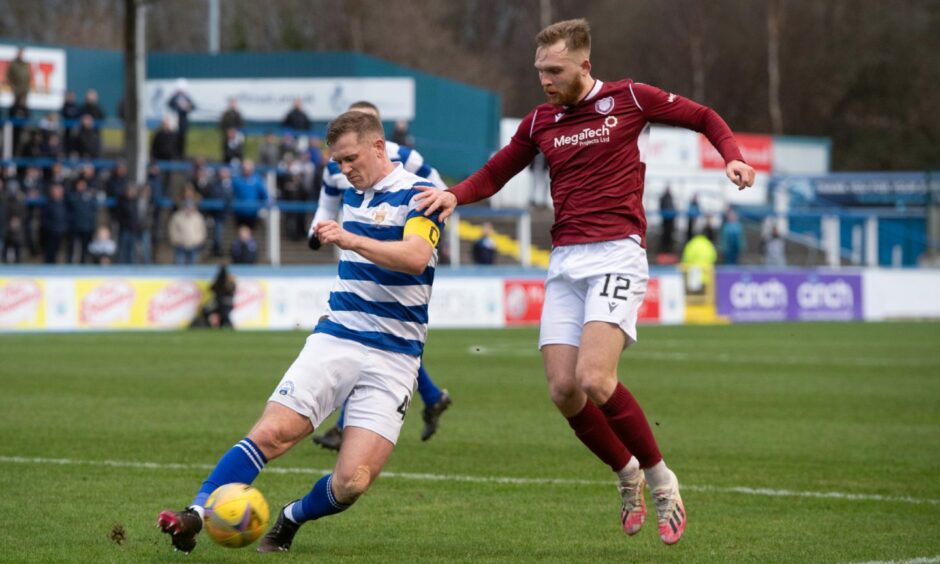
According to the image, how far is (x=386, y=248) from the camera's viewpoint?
629 cm

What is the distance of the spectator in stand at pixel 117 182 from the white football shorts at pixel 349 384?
2185 cm

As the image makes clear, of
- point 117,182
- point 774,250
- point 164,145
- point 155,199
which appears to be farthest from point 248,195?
point 774,250

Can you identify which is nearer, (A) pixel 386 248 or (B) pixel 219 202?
(A) pixel 386 248

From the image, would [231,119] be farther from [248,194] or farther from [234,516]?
[234,516]

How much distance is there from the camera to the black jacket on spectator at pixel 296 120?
34000 millimetres

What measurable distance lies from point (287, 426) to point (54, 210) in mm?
21627

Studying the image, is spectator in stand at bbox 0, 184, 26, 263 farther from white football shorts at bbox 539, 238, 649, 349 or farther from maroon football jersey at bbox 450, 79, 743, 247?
white football shorts at bbox 539, 238, 649, 349

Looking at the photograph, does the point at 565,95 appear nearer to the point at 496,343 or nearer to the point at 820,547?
the point at 820,547

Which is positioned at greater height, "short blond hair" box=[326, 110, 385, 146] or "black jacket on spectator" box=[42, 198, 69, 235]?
"short blond hair" box=[326, 110, 385, 146]

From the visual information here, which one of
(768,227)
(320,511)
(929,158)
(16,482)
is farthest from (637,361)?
(929,158)

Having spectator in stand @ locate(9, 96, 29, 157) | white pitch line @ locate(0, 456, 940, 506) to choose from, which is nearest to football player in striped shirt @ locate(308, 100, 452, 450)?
white pitch line @ locate(0, 456, 940, 506)

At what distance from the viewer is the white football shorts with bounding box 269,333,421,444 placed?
642 cm

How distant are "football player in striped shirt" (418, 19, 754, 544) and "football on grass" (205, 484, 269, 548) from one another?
1.69 meters

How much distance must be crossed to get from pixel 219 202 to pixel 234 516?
921 inches
